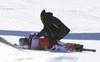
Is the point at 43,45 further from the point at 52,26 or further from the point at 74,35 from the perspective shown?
the point at 74,35

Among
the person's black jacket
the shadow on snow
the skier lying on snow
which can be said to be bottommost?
the skier lying on snow

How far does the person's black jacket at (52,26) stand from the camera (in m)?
7.82

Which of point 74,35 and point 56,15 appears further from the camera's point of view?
point 56,15

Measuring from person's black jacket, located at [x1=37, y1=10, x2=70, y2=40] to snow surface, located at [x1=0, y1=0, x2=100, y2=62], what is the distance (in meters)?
0.59

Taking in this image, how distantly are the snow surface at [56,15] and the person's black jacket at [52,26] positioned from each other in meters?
0.59

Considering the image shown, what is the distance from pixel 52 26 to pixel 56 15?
22.5 feet

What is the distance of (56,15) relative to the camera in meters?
14.8

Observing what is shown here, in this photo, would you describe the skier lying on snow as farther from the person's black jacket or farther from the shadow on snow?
the shadow on snow

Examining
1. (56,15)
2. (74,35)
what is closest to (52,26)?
(74,35)

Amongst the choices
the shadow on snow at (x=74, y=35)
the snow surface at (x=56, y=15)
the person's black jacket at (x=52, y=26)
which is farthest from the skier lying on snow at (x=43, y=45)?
the shadow on snow at (x=74, y=35)

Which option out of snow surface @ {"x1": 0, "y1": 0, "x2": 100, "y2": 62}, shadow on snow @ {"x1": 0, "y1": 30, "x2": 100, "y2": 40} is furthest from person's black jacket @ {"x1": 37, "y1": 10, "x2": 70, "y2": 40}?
shadow on snow @ {"x1": 0, "y1": 30, "x2": 100, "y2": 40}

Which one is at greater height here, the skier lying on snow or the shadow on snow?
the shadow on snow

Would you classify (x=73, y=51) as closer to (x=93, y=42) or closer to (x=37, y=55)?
Answer: (x=93, y=42)

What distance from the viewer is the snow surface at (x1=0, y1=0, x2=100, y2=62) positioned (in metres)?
2.97
